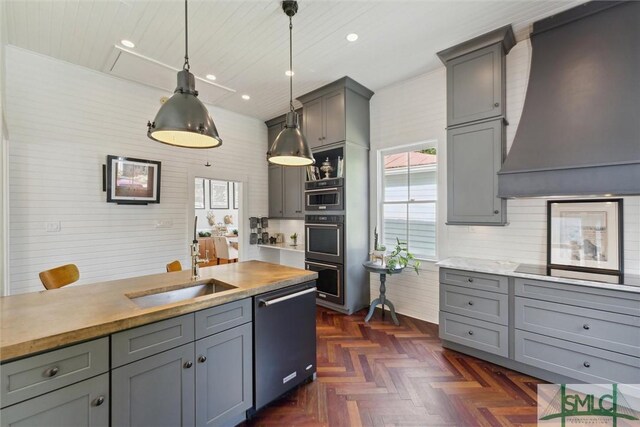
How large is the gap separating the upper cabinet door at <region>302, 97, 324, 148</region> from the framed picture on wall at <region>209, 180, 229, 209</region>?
456cm

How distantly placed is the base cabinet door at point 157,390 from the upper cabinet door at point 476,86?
10.6 feet

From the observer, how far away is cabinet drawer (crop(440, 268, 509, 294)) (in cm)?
249

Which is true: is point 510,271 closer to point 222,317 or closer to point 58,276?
point 222,317

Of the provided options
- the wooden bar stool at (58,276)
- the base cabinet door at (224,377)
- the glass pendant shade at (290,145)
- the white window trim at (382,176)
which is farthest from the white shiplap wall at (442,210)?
the wooden bar stool at (58,276)

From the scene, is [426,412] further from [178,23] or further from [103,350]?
[178,23]

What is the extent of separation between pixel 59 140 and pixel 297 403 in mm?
3834

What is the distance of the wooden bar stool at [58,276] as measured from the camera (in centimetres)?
207

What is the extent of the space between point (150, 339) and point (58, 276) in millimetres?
1431

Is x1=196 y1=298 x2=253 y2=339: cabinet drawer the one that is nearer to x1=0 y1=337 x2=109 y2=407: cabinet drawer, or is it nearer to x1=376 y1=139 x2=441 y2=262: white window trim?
x1=0 y1=337 x2=109 y2=407: cabinet drawer

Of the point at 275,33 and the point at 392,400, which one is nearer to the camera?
the point at 392,400

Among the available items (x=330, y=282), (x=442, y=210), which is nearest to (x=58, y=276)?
(x=330, y=282)

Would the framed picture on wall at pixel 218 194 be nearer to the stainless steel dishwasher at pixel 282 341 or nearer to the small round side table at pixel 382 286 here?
the small round side table at pixel 382 286

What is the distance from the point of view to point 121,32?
271 cm

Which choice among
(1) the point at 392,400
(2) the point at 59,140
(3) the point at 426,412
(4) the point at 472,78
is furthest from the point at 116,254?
(4) the point at 472,78
